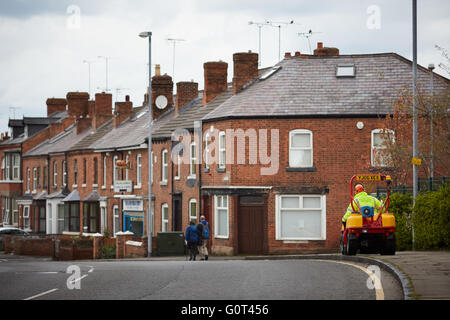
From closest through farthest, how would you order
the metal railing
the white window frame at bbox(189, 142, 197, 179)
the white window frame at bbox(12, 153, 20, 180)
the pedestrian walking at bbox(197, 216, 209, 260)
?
the metal railing
the pedestrian walking at bbox(197, 216, 209, 260)
the white window frame at bbox(189, 142, 197, 179)
the white window frame at bbox(12, 153, 20, 180)

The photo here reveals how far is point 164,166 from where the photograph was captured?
46500mm

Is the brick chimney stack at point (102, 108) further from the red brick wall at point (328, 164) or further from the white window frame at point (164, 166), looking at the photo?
the red brick wall at point (328, 164)

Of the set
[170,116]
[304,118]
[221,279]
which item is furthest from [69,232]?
[221,279]

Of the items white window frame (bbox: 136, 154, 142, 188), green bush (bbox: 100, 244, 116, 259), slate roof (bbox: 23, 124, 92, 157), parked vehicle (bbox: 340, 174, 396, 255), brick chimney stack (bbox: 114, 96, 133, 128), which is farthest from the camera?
slate roof (bbox: 23, 124, 92, 157)

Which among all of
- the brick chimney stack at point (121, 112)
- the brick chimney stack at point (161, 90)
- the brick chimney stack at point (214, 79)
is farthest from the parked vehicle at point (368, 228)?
the brick chimney stack at point (121, 112)

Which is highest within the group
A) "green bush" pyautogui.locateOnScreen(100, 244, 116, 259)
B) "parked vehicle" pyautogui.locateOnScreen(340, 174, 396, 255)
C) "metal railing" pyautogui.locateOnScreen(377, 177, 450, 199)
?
"metal railing" pyautogui.locateOnScreen(377, 177, 450, 199)

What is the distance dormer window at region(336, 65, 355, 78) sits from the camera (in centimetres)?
3994

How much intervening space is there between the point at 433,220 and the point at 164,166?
24777 mm

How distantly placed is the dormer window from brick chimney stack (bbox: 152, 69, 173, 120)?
14.6 m

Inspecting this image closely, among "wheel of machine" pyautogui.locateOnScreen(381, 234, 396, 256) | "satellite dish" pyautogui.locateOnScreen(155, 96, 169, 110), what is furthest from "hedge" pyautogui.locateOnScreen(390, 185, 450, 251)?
"satellite dish" pyautogui.locateOnScreen(155, 96, 169, 110)

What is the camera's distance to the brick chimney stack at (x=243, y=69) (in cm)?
4250

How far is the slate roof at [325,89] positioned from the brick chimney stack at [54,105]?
140 ft

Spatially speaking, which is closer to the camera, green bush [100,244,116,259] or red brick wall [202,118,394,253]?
red brick wall [202,118,394,253]

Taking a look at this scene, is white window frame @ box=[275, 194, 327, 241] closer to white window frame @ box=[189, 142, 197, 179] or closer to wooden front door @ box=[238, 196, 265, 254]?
wooden front door @ box=[238, 196, 265, 254]
